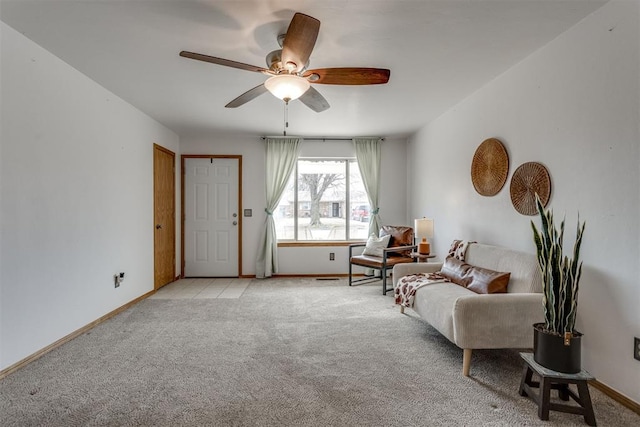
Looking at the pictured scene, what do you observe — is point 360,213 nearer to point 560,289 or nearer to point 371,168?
point 371,168

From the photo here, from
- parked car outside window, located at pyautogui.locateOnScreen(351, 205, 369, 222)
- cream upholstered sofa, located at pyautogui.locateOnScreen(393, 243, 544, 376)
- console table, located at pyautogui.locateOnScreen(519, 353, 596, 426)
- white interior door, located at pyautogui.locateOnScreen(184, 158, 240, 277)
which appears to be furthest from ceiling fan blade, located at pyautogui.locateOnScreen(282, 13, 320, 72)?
parked car outside window, located at pyautogui.locateOnScreen(351, 205, 369, 222)

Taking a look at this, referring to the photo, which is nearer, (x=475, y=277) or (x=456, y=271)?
(x=475, y=277)

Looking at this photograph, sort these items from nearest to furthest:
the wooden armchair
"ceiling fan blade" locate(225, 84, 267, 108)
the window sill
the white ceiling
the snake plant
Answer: the snake plant < the white ceiling < "ceiling fan blade" locate(225, 84, 267, 108) < the wooden armchair < the window sill

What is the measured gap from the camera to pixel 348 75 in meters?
2.17

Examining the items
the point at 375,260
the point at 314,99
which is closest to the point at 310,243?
the point at 375,260

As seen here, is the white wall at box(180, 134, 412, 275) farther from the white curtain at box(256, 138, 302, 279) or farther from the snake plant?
the snake plant

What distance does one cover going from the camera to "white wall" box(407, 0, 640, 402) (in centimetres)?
174

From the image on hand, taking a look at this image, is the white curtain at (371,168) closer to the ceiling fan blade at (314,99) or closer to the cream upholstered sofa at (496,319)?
the ceiling fan blade at (314,99)

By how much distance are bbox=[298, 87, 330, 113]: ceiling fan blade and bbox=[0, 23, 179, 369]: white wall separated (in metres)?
1.92

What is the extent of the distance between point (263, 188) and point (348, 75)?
3.15 meters

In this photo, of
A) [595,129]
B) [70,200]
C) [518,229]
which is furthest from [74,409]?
[595,129]

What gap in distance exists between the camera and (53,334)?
2.46m

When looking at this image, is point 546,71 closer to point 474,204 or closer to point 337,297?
point 474,204

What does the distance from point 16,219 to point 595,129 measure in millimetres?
3758
